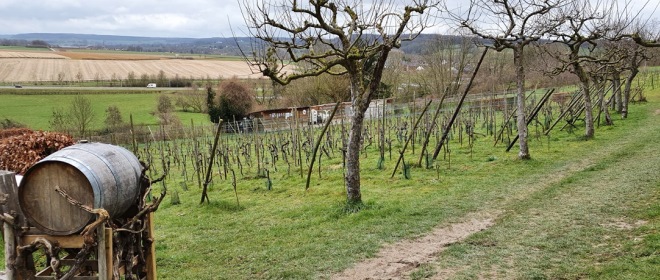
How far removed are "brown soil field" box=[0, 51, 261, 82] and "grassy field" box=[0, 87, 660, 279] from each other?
44156 millimetres

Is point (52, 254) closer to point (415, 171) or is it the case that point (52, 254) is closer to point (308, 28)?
point (308, 28)

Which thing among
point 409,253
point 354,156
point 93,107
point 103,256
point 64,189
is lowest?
point 409,253

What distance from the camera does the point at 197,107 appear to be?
39.3 m

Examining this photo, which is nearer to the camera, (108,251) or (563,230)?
(108,251)

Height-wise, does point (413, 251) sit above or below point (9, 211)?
below

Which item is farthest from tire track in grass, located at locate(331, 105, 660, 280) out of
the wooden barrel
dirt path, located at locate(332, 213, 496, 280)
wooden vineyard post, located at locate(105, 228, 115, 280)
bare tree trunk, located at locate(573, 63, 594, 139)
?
bare tree trunk, located at locate(573, 63, 594, 139)

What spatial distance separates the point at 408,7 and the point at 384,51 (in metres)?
0.99

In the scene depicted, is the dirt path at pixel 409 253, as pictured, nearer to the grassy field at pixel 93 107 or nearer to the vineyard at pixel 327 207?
the vineyard at pixel 327 207

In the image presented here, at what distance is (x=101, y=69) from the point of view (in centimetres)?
6169

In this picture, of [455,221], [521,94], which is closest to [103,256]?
[455,221]

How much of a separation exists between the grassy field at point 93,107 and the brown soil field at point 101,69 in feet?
40.2

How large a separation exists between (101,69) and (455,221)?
63.0m

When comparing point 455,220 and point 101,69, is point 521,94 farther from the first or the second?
point 101,69

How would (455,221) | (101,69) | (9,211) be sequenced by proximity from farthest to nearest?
(101,69), (455,221), (9,211)
